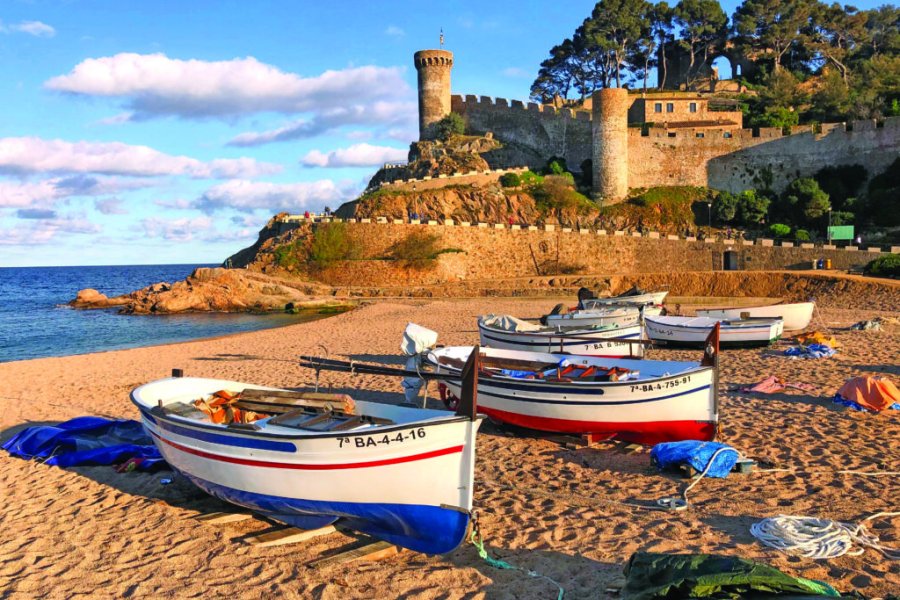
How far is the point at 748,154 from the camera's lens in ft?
165

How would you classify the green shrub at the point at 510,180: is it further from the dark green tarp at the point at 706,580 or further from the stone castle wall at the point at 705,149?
the dark green tarp at the point at 706,580

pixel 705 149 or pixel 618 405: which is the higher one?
pixel 705 149

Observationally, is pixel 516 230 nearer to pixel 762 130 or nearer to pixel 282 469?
pixel 762 130

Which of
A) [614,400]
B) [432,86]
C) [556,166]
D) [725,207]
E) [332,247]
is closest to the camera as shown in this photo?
[614,400]

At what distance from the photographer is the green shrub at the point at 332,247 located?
43.5m

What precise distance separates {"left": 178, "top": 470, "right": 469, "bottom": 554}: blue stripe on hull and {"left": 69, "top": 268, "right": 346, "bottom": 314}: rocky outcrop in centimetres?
2955

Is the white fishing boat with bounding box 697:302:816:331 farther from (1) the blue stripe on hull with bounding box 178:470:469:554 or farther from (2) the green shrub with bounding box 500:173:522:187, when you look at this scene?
(2) the green shrub with bounding box 500:173:522:187

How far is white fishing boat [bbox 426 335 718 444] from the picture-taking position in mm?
9727

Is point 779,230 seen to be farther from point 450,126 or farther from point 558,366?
point 558,366

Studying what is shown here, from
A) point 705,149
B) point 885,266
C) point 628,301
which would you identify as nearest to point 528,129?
point 705,149

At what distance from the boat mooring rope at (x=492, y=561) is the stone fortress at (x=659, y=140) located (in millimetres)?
46142

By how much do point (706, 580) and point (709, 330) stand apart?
14.9 metres

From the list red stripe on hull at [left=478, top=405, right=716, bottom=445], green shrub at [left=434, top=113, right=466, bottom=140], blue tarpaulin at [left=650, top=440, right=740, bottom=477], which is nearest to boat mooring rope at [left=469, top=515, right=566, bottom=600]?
blue tarpaulin at [left=650, top=440, right=740, bottom=477]

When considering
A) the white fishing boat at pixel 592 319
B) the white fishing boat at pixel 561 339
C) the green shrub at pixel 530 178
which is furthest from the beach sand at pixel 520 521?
the green shrub at pixel 530 178
